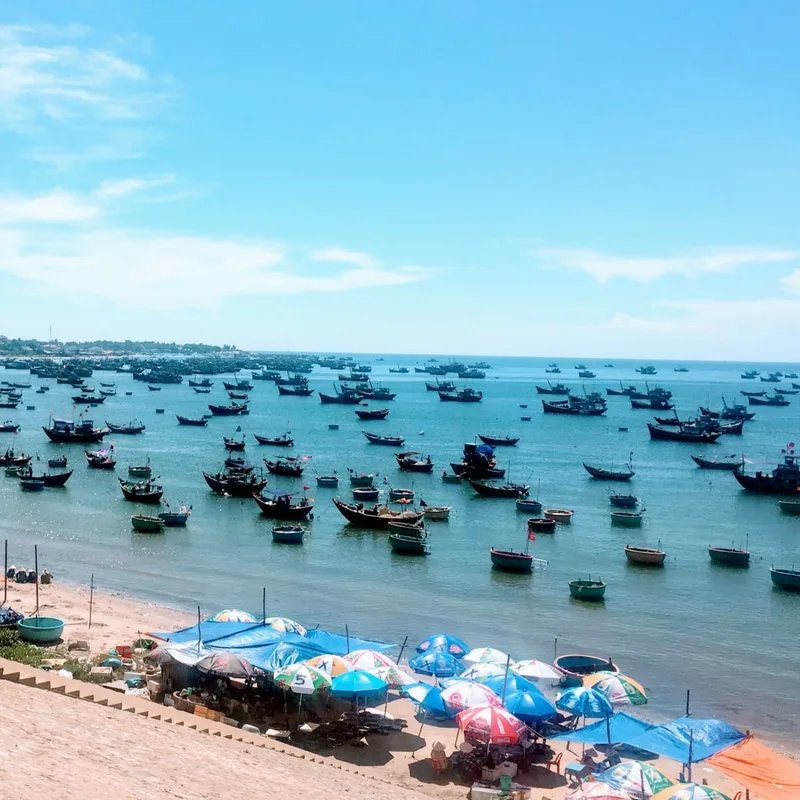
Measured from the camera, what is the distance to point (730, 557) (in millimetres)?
46406

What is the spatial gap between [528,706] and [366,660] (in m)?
4.43

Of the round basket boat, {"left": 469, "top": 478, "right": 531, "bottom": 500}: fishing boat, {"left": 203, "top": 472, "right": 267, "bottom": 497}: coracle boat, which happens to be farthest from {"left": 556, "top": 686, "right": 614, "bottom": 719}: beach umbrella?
{"left": 469, "top": 478, "right": 531, "bottom": 500}: fishing boat

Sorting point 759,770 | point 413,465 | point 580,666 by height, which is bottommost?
point 580,666

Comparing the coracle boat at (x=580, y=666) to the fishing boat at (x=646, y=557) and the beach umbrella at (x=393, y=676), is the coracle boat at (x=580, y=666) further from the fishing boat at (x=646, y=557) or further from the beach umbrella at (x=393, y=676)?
the fishing boat at (x=646, y=557)

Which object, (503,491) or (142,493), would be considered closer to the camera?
(142,493)

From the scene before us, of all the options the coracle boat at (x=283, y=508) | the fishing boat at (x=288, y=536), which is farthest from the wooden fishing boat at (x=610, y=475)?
the fishing boat at (x=288, y=536)

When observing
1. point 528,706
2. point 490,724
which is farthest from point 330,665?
point 528,706

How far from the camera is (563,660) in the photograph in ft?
91.6

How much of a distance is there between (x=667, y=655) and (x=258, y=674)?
1652cm

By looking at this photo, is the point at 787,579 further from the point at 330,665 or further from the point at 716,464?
the point at 716,464

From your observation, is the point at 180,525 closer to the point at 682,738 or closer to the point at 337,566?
the point at 337,566

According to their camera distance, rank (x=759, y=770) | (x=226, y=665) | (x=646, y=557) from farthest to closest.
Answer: (x=646, y=557) < (x=226, y=665) < (x=759, y=770)

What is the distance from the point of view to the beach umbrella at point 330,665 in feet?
72.0

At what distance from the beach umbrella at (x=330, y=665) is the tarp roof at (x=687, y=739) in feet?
23.5
